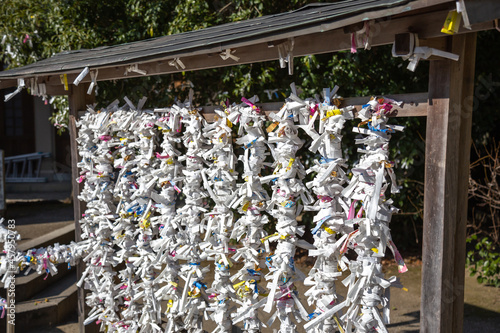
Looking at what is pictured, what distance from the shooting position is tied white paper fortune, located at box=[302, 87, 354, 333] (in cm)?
226

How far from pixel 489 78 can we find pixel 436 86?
14.7ft

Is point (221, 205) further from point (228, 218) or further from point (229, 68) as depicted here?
point (229, 68)

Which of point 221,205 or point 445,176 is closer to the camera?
point 445,176

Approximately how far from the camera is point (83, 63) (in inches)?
123

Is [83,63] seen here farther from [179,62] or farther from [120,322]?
[120,322]

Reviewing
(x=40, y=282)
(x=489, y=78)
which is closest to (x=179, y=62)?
(x=40, y=282)

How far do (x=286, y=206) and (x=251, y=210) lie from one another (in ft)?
0.89

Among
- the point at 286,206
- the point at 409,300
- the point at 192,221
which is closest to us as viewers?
the point at 286,206

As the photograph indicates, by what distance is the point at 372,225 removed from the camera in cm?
209

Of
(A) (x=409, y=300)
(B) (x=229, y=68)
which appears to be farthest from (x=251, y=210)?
(A) (x=409, y=300)

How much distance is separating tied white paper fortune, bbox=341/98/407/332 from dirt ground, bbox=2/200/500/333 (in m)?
2.28

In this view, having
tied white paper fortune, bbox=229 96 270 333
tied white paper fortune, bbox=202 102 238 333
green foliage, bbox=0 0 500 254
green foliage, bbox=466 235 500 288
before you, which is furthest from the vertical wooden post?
green foliage, bbox=466 235 500 288

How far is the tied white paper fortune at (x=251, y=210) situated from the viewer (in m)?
2.63

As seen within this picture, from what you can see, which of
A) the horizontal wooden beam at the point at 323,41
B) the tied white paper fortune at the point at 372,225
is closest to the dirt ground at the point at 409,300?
the tied white paper fortune at the point at 372,225
